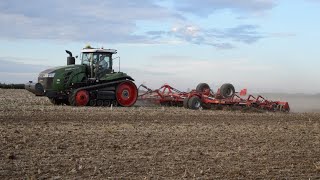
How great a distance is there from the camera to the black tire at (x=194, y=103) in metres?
25.0

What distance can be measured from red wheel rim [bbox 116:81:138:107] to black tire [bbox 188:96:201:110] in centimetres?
272

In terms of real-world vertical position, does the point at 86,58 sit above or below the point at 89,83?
above

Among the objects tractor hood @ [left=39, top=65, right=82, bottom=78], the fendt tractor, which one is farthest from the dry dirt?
tractor hood @ [left=39, top=65, right=82, bottom=78]

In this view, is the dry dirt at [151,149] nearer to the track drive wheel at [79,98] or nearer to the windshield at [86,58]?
the track drive wheel at [79,98]

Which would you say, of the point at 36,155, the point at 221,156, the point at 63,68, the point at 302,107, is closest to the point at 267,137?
the point at 221,156

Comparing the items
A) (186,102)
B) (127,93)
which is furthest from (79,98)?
(186,102)

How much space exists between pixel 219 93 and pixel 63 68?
810cm

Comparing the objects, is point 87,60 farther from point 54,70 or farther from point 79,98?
point 79,98

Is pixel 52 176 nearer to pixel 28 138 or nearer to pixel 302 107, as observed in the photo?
pixel 28 138

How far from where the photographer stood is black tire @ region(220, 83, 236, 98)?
26734mm

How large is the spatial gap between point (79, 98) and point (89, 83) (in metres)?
1.32

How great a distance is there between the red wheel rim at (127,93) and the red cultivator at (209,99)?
1.44 metres

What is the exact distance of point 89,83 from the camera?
2458cm

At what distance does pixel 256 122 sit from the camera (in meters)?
18.5
